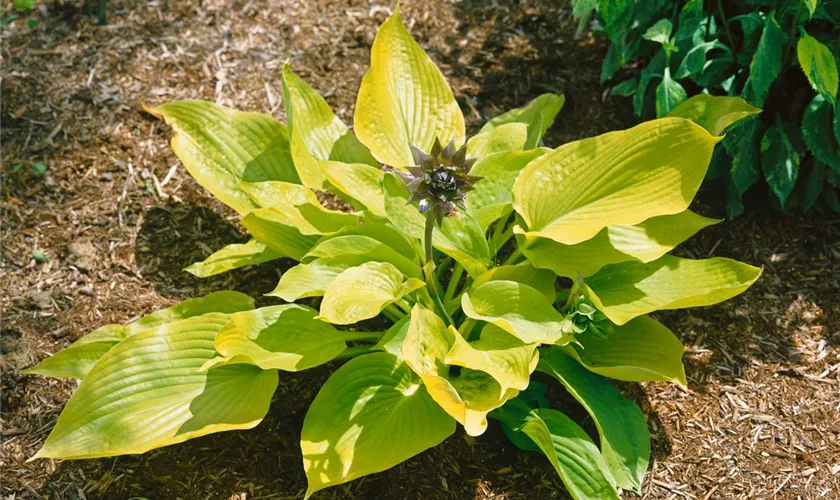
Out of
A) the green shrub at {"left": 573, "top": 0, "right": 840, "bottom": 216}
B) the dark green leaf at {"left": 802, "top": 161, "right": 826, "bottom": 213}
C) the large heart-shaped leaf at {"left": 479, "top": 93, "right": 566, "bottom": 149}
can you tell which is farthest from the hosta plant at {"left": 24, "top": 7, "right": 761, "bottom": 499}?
the dark green leaf at {"left": 802, "top": 161, "right": 826, "bottom": 213}

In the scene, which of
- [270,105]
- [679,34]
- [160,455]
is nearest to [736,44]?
[679,34]

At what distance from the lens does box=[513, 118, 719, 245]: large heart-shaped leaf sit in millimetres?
2752

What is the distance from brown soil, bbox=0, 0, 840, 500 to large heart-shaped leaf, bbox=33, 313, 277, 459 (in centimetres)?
33

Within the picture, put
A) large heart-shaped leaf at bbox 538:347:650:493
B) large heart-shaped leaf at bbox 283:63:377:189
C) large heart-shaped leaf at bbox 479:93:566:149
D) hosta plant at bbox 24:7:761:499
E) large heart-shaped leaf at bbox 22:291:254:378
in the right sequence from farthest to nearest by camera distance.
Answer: large heart-shaped leaf at bbox 479:93:566:149, large heart-shaped leaf at bbox 283:63:377:189, large heart-shaped leaf at bbox 22:291:254:378, large heart-shaped leaf at bbox 538:347:650:493, hosta plant at bbox 24:7:761:499

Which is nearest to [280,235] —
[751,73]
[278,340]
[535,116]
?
[278,340]

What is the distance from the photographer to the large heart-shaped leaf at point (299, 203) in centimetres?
307

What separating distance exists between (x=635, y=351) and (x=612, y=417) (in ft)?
0.83

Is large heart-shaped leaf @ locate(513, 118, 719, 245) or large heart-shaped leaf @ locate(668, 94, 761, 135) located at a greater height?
large heart-shaped leaf @ locate(668, 94, 761, 135)

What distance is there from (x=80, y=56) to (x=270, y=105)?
1.04m

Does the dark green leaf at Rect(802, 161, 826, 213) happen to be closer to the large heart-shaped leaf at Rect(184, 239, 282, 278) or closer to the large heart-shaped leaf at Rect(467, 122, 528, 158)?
the large heart-shaped leaf at Rect(467, 122, 528, 158)

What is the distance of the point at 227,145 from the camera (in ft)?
11.2

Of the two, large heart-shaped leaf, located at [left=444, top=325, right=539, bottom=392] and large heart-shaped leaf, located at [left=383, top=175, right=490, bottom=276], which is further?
large heart-shaped leaf, located at [left=383, top=175, right=490, bottom=276]

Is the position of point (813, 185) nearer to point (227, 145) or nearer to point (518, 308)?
point (518, 308)

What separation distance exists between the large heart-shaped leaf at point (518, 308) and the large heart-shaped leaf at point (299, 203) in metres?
0.63
